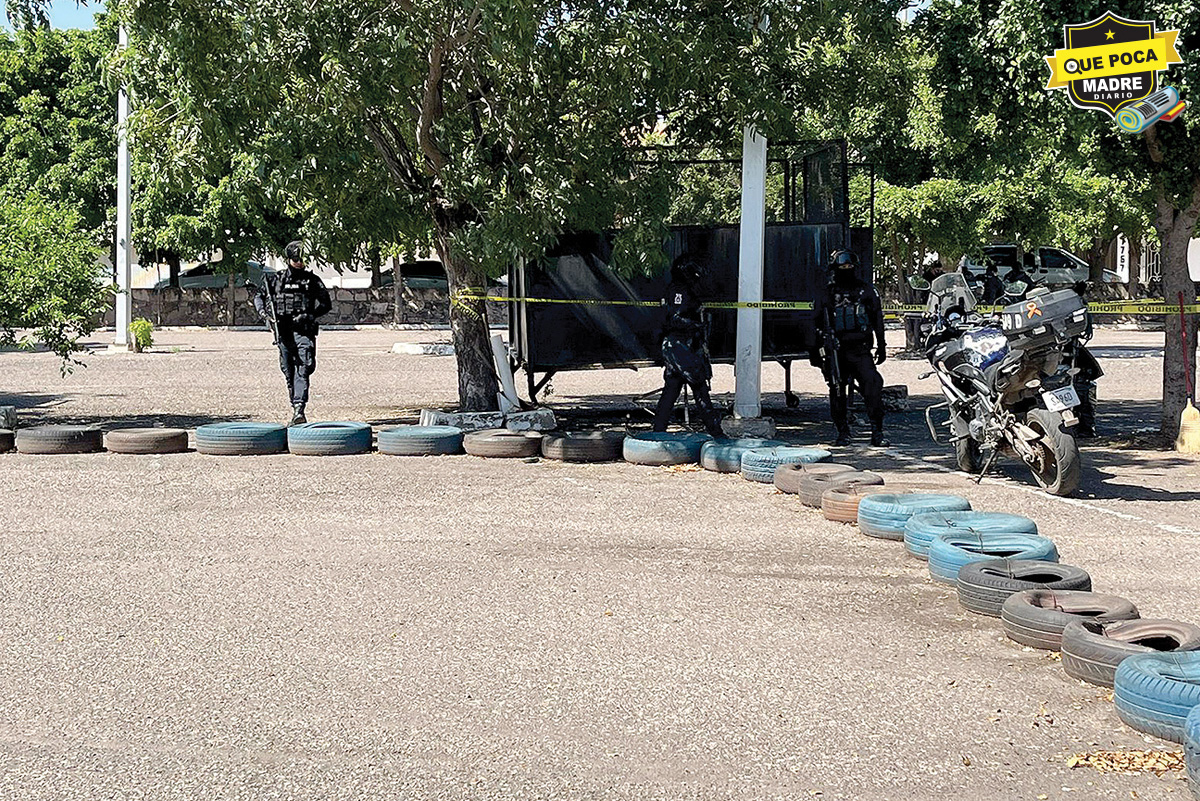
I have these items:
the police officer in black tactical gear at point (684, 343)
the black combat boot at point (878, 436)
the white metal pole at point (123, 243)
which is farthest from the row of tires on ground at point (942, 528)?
the white metal pole at point (123, 243)

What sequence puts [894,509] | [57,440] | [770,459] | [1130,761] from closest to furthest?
[1130,761] < [894,509] < [770,459] < [57,440]

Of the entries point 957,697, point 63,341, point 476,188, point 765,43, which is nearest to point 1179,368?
point 765,43

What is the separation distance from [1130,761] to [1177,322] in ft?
33.4

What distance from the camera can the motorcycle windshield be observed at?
38.8 feet

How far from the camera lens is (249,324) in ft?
175

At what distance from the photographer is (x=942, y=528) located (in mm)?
8320

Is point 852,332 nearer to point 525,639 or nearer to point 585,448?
point 585,448

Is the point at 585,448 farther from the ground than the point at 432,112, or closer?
closer

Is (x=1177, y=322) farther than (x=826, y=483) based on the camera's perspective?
Yes

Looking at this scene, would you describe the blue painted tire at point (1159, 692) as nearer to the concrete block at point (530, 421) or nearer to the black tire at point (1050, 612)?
the black tire at point (1050, 612)

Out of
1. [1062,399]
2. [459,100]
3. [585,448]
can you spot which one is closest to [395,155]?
[459,100]

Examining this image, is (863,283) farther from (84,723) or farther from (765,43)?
(84,723)

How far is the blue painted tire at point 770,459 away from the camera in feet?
37.9

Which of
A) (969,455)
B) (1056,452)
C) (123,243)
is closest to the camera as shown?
(1056,452)
